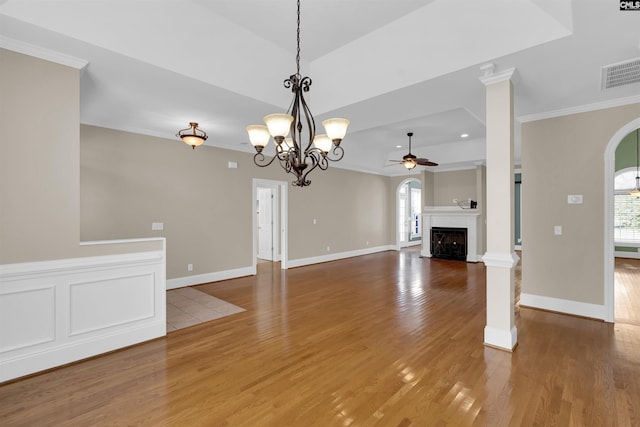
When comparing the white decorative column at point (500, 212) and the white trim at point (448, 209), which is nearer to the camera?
the white decorative column at point (500, 212)

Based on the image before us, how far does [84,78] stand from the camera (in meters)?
2.99

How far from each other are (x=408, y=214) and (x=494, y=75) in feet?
30.2

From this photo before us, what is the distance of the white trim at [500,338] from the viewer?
2850mm

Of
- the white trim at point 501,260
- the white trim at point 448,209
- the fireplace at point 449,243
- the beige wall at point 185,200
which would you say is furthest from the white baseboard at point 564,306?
the beige wall at point 185,200

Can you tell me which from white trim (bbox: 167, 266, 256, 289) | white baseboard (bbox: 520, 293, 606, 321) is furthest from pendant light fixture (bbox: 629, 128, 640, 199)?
white trim (bbox: 167, 266, 256, 289)

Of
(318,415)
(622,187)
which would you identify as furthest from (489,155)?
(622,187)

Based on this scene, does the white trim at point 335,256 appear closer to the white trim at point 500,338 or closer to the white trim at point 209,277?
the white trim at point 209,277

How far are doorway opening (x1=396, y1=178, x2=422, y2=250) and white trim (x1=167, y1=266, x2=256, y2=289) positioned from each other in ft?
18.8

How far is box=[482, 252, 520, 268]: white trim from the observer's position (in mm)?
2851

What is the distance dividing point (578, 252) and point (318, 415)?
399 centimetres

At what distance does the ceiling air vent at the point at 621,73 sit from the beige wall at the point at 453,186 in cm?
539

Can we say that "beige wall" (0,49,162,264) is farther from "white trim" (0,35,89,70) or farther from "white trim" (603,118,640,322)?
"white trim" (603,118,640,322)

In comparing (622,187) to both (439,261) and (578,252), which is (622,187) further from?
(578,252)

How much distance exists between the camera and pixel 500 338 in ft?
9.48
